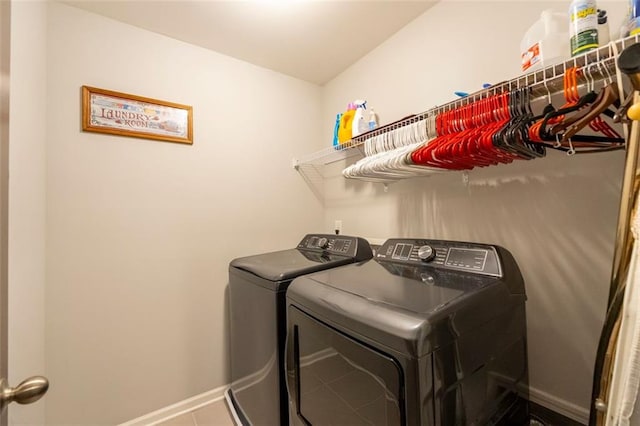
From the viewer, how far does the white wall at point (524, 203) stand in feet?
3.45

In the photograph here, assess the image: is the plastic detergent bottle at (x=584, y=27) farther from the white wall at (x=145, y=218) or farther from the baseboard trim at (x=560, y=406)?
the white wall at (x=145, y=218)

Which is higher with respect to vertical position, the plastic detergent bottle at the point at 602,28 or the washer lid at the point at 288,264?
the plastic detergent bottle at the point at 602,28

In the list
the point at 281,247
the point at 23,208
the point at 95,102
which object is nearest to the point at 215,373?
the point at 281,247

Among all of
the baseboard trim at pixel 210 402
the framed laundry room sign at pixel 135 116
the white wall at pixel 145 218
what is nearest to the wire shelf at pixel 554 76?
the baseboard trim at pixel 210 402

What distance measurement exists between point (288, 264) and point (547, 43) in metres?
1.41

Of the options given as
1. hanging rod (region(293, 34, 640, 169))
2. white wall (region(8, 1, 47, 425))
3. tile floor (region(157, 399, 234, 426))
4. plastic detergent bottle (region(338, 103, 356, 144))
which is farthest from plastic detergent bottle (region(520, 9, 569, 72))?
tile floor (region(157, 399, 234, 426))

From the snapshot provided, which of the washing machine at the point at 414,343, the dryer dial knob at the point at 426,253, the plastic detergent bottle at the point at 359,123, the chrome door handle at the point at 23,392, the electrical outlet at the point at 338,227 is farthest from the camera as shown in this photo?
the electrical outlet at the point at 338,227

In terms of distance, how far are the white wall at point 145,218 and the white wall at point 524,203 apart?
1.07m

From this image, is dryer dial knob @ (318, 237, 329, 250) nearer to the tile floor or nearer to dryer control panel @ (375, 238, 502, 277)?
dryer control panel @ (375, 238, 502, 277)

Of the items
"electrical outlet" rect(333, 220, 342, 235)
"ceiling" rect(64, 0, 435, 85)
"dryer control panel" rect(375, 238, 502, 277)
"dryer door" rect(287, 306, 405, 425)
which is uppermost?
"ceiling" rect(64, 0, 435, 85)

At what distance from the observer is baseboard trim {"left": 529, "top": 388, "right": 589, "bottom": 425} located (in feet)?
3.50

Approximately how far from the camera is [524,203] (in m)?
1.24

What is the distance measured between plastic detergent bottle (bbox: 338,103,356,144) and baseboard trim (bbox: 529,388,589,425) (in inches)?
63.2

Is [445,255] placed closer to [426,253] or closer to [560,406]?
[426,253]
